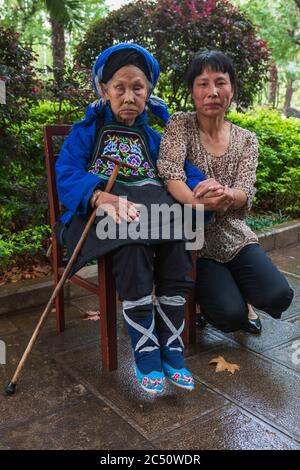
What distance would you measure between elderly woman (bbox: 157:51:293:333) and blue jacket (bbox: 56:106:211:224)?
0.09 m

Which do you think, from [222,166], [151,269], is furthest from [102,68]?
[151,269]

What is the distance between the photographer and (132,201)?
251cm

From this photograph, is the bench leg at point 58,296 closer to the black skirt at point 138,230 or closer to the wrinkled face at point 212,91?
the black skirt at point 138,230

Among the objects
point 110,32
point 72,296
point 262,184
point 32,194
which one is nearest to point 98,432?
point 72,296

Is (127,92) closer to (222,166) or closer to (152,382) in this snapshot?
(222,166)

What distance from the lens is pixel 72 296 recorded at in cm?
364

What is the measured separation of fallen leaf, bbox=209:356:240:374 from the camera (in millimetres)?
2631

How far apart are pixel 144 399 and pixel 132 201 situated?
3.28 ft

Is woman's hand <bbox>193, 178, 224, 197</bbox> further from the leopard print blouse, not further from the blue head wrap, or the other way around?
the blue head wrap

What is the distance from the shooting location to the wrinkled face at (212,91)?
8.59ft

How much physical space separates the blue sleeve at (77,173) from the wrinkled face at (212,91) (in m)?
0.63

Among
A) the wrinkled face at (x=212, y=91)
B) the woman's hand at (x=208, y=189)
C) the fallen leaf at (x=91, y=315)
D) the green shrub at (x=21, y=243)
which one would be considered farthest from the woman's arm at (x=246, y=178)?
the green shrub at (x=21, y=243)

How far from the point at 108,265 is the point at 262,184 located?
3429mm

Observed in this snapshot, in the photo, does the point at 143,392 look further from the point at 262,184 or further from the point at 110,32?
the point at 110,32
